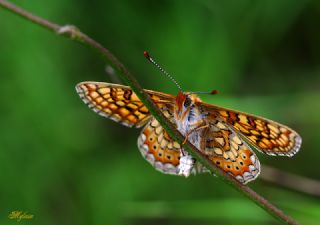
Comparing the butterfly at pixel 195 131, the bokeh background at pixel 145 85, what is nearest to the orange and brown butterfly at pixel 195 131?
the butterfly at pixel 195 131

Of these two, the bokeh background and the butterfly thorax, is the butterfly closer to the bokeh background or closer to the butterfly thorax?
the butterfly thorax

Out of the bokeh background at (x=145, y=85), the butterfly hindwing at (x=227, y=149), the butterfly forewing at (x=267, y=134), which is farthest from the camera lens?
the bokeh background at (x=145, y=85)

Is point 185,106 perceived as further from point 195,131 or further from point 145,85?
point 145,85

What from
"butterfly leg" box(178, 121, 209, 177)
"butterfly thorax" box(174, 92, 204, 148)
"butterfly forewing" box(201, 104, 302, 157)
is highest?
"butterfly thorax" box(174, 92, 204, 148)

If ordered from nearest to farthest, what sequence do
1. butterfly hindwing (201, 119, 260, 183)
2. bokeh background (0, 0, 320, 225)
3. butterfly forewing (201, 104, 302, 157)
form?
butterfly forewing (201, 104, 302, 157)
butterfly hindwing (201, 119, 260, 183)
bokeh background (0, 0, 320, 225)

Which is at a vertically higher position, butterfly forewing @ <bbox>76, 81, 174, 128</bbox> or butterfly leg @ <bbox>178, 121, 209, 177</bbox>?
butterfly forewing @ <bbox>76, 81, 174, 128</bbox>

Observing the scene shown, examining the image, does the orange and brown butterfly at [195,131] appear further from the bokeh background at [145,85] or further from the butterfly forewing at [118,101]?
the bokeh background at [145,85]

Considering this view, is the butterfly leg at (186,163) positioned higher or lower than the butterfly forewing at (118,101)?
lower

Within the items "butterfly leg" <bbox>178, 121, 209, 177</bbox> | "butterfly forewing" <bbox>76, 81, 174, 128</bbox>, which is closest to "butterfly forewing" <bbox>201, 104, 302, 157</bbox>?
"butterfly leg" <bbox>178, 121, 209, 177</bbox>
